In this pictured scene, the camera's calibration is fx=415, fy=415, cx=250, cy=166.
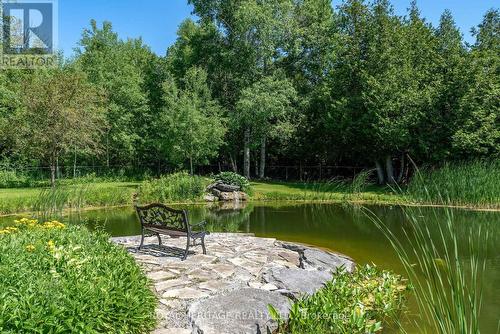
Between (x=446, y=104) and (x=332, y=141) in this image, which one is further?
(x=332, y=141)

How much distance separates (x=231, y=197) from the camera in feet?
58.9

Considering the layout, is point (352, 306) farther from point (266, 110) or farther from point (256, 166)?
point (256, 166)

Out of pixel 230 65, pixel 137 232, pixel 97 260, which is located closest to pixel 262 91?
pixel 230 65

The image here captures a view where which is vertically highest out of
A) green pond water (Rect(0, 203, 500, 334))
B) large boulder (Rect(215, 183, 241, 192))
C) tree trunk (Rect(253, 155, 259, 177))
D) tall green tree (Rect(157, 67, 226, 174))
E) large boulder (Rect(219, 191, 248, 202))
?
tall green tree (Rect(157, 67, 226, 174))

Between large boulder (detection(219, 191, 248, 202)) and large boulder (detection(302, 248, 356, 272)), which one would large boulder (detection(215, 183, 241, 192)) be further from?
large boulder (detection(302, 248, 356, 272))

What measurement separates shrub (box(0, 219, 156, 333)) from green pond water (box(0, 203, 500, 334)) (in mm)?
2690

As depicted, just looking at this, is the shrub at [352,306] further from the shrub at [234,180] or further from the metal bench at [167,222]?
the shrub at [234,180]

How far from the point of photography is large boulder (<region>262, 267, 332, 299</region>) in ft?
17.4

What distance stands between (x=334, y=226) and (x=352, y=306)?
24.6 ft

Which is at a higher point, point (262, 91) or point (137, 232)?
point (262, 91)

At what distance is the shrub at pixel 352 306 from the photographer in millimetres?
3918

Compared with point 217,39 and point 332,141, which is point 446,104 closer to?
point 332,141

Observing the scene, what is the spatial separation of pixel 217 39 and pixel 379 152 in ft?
39.1

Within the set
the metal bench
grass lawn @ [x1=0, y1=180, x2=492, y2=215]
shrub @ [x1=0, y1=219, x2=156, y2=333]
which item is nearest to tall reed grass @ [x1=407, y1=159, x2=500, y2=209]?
grass lawn @ [x1=0, y1=180, x2=492, y2=215]
